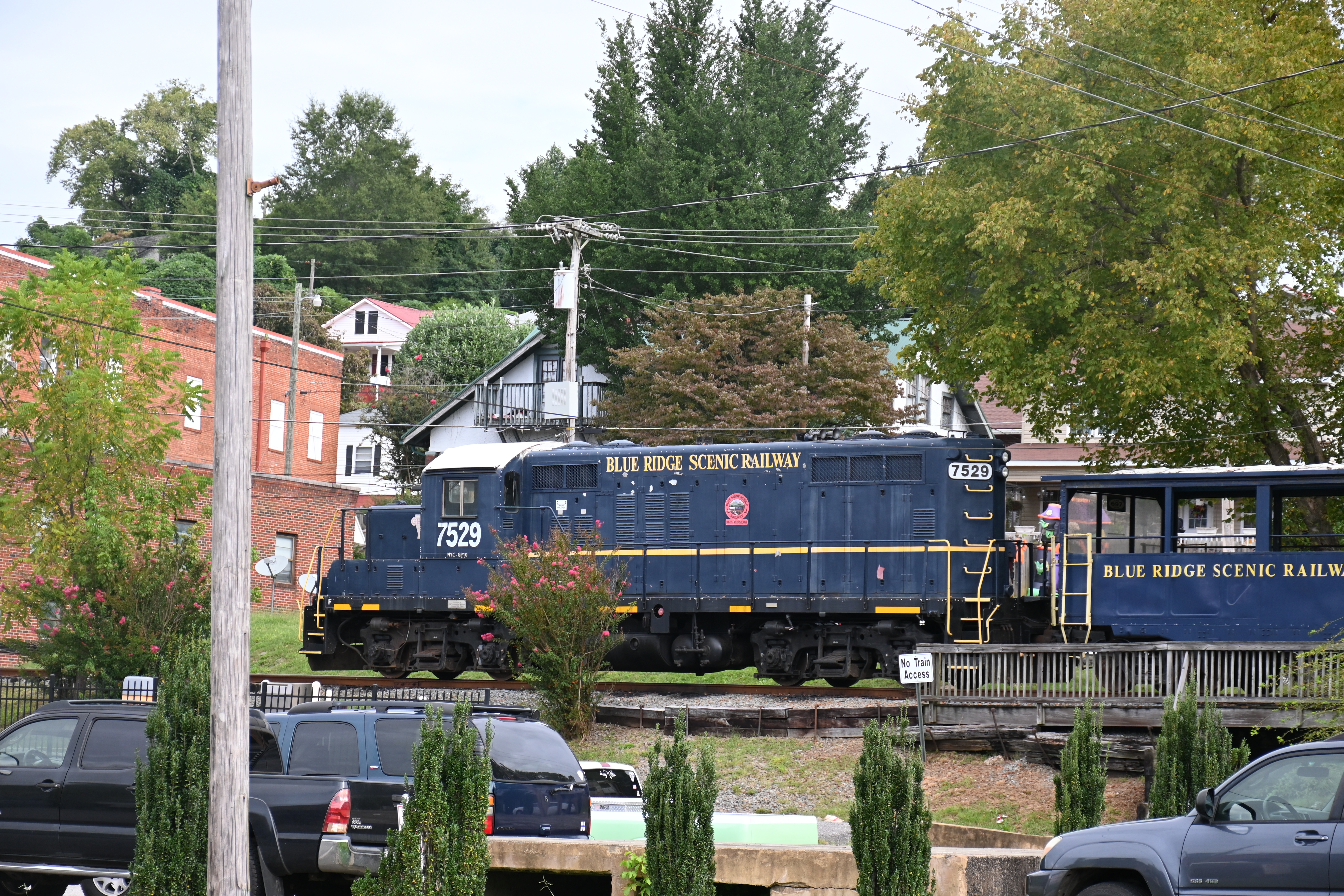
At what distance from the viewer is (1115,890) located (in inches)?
364

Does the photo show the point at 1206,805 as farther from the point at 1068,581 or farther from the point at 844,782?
the point at 1068,581

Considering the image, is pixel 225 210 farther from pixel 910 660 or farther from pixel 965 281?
pixel 965 281

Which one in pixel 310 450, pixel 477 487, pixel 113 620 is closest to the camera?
pixel 113 620

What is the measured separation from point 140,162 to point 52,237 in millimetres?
10126

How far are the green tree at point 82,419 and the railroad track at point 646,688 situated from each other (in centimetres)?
371

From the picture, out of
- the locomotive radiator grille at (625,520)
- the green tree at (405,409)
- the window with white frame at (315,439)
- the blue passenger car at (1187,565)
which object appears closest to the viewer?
the blue passenger car at (1187,565)

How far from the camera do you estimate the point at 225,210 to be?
9.36m

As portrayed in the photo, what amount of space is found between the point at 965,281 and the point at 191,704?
55.2ft

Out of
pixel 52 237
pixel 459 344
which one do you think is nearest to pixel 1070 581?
pixel 459 344

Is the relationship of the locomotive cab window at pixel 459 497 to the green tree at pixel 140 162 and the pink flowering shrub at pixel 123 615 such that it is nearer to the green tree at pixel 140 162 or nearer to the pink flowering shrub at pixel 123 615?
the pink flowering shrub at pixel 123 615

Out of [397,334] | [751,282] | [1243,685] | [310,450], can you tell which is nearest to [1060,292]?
[1243,685]

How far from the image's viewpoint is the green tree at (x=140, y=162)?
3287 inches

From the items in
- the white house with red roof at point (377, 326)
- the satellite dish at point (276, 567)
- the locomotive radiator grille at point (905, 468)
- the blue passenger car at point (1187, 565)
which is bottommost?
the satellite dish at point (276, 567)

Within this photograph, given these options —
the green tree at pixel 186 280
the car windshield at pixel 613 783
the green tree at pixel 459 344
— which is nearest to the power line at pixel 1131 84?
the car windshield at pixel 613 783
